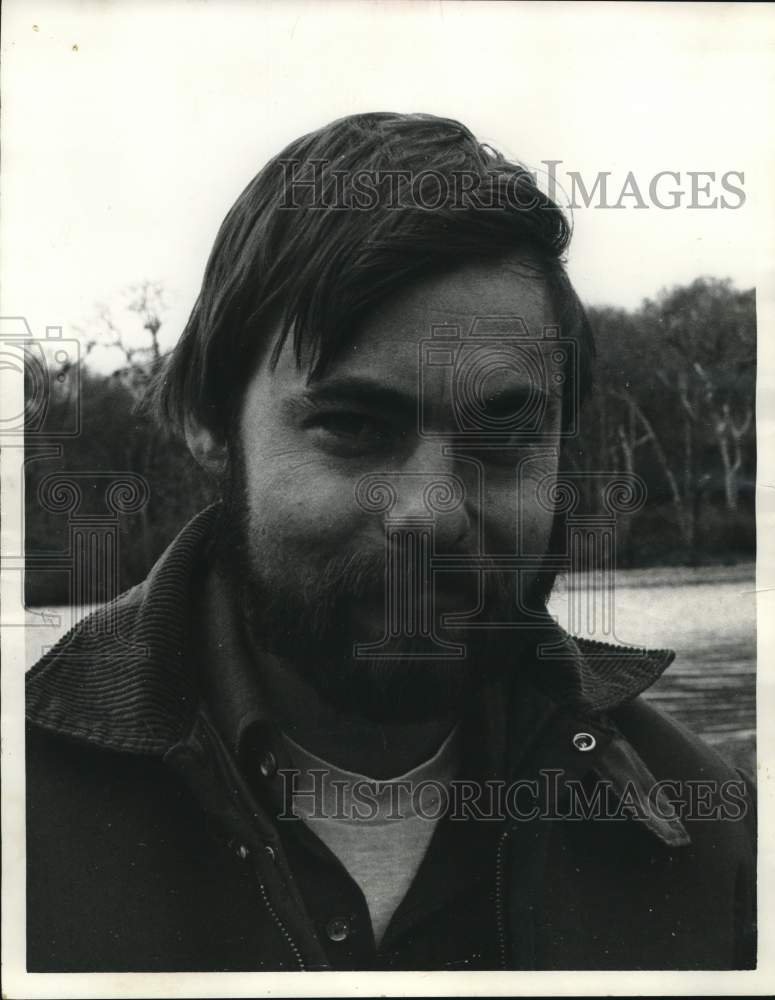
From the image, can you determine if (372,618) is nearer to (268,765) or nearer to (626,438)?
(268,765)

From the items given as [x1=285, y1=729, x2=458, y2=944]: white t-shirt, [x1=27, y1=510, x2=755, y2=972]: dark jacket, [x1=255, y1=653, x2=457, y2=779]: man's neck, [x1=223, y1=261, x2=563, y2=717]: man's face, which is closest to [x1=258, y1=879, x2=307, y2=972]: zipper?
[x1=27, y1=510, x2=755, y2=972]: dark jacket

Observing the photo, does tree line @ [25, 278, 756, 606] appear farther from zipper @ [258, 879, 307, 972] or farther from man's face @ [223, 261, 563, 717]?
zipper @ [258, 879, 307, 972]

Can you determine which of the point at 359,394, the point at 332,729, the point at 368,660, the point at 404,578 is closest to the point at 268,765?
the point at 332,729

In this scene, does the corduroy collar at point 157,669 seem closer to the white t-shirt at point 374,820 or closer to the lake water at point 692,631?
the lake water at point 692,631

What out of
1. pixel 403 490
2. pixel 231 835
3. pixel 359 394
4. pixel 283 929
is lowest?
pixel 283 929

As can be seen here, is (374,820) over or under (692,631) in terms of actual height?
under

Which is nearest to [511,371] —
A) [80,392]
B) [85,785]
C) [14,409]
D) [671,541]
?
[671,541]

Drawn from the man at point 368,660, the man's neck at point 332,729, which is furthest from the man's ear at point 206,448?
the man's neck at point 332,729

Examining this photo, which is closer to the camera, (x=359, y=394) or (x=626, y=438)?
(x=359, y=394)
